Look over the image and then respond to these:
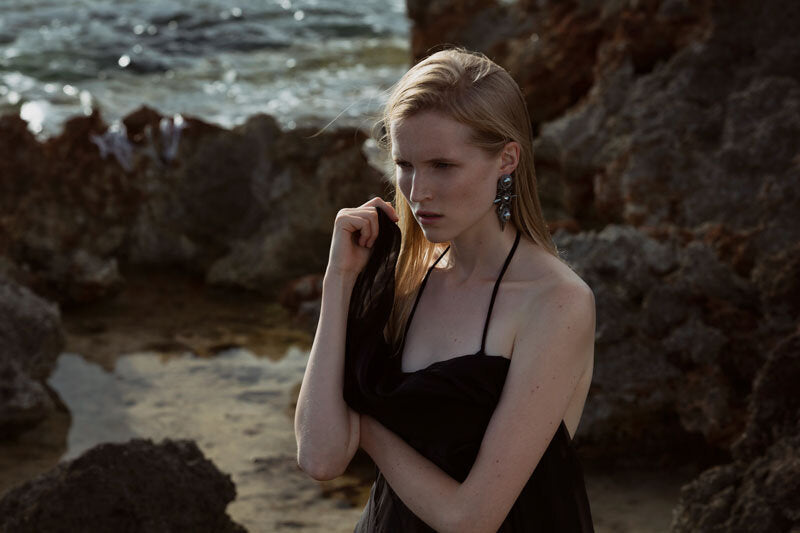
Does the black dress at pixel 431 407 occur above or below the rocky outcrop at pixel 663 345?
above

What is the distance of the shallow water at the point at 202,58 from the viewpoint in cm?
1297

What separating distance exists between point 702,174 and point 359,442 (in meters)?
3.65

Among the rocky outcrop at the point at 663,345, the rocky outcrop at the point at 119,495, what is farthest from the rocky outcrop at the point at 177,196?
the rocky outcrop at the point at 119,495

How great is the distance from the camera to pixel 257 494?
16.6 ft

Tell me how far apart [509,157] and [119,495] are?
202 cm

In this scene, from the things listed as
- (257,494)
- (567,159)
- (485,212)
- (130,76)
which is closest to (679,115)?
(567,159)

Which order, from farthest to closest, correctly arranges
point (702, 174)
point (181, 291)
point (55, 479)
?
point (181, 291) < point (702, 174) < point (55, 479)

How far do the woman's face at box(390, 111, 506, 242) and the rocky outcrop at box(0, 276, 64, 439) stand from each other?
11.2 feet

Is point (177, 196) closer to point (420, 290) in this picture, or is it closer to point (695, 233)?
point (695, 233)

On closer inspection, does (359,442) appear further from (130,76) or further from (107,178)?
(130,76)

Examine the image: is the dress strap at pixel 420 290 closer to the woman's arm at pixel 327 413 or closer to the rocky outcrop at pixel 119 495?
the woman's arm at pixel 327 413

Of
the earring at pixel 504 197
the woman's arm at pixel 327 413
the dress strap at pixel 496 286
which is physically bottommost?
the woman's arm at pixel 327 413

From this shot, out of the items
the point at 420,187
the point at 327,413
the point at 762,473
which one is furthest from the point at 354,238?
the point at 762,473

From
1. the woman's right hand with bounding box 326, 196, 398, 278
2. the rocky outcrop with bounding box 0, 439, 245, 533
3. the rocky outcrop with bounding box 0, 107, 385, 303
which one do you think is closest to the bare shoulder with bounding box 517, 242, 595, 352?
the woman's right hand with bounding box 326, 196, 398, 278
